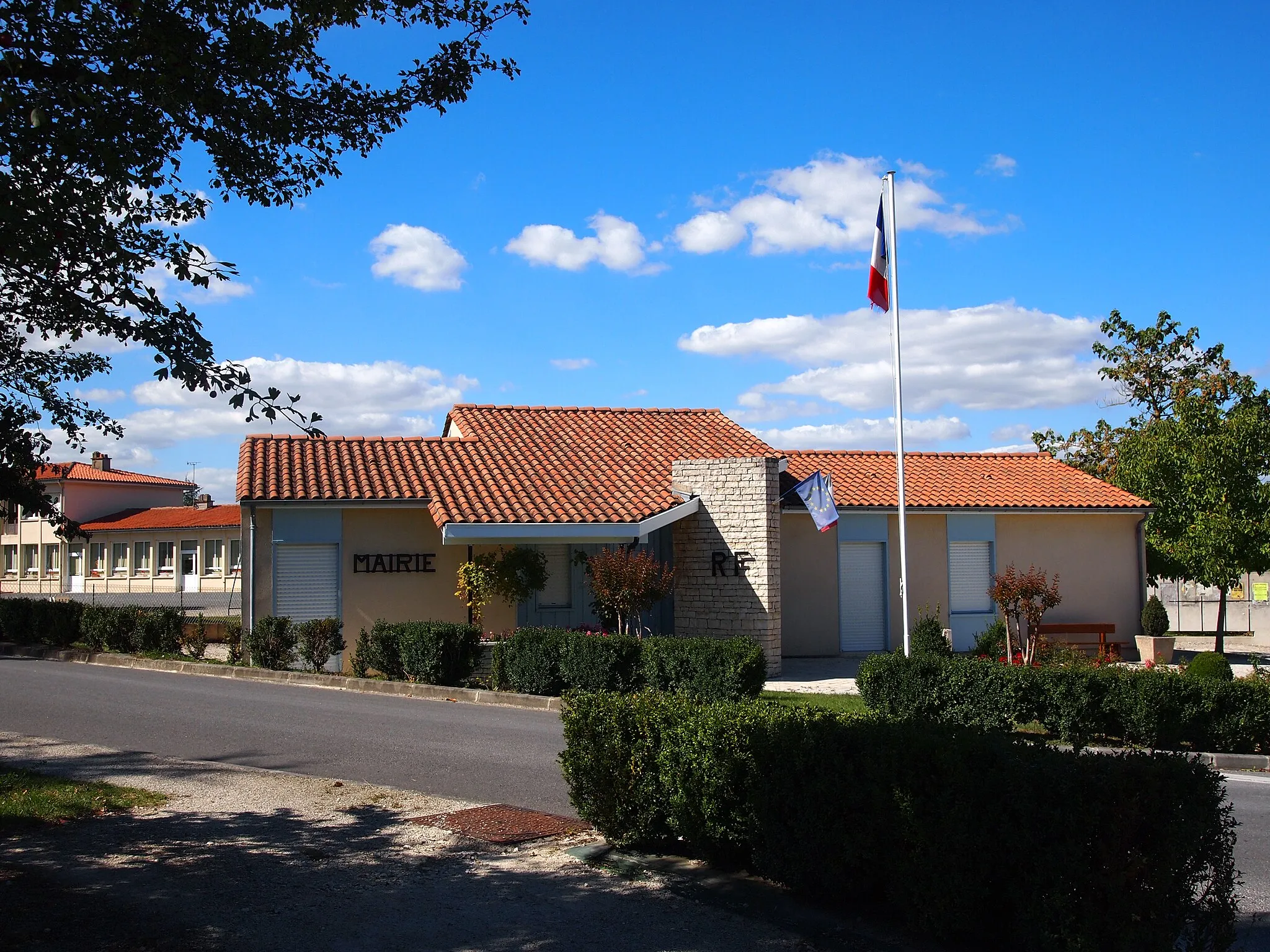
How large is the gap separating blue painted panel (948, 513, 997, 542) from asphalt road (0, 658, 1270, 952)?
38.7ft

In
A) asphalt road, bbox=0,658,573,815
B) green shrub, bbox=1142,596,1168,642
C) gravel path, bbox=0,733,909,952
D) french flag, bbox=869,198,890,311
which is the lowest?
gravel path, bbox=0,733,909,952

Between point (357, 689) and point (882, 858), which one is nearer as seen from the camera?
point (882, 858)

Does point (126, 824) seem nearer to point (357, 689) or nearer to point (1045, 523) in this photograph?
point (357, 689)

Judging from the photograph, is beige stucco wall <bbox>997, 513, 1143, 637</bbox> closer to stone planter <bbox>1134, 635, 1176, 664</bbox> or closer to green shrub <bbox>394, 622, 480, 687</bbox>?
stone planter <bbox>1134, 635, 1176, 664</bbox>

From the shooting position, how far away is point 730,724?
6715mm

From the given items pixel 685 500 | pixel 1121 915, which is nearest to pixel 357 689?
pixel 685 500

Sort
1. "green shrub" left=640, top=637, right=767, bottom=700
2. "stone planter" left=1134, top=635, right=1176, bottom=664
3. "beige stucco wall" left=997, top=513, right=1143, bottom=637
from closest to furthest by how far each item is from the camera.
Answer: "green shrub" left=640, top=637, right=767, bottom=700 → "stone planter" left=1134, top=635, right=1176, bottom=664 → "beige stucco wall" left=997, top=513, right=1143, bottom=637

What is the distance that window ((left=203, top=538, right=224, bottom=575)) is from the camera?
51.2 meters

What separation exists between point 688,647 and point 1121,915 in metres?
10.1

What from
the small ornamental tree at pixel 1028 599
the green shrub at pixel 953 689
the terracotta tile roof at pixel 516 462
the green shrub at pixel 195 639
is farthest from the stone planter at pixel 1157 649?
the green shrub at pixel 195 639

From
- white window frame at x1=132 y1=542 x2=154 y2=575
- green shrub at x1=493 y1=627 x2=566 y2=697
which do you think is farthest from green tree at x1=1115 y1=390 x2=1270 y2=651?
white window frame at x1=132 y1=542 x2=154 y2=575

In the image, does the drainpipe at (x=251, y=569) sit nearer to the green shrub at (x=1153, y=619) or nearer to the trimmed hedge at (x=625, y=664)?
the trimmed hedge at (x=625, y=664)

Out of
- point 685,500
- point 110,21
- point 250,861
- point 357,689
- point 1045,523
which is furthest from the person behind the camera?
point 1045,523

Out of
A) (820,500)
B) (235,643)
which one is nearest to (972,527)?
(820,500)
